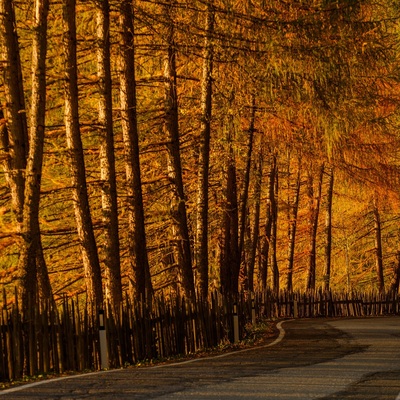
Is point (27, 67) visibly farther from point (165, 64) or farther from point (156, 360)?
point (156, 360)

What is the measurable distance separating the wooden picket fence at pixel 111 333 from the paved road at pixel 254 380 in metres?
1.23

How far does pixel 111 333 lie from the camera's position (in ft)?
47.1

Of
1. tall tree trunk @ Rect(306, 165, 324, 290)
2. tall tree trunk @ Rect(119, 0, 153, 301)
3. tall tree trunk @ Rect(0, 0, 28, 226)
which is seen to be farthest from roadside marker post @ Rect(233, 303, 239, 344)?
tall tree trunk @ Rect(306, 165, 324, 290)

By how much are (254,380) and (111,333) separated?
398 cm

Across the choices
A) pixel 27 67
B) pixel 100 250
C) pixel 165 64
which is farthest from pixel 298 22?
pixel 100 250

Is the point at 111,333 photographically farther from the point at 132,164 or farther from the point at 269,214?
the point at 269,214

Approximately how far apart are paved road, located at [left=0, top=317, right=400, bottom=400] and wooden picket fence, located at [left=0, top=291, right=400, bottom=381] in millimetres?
1229

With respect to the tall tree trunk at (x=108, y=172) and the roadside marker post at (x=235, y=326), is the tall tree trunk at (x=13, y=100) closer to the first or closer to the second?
the tall tree trunk at (x=108, y=172)

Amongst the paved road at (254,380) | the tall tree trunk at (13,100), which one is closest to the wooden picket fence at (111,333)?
the paved road at (254,380)

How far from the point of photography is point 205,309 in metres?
18.2

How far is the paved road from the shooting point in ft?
31.3

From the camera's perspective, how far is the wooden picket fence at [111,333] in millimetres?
12430

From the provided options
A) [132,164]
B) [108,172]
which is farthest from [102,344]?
[132,164]

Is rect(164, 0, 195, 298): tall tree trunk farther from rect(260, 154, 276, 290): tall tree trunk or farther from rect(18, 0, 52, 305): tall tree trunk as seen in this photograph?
rect(260, 154, 276, 290): tall tree trunk
